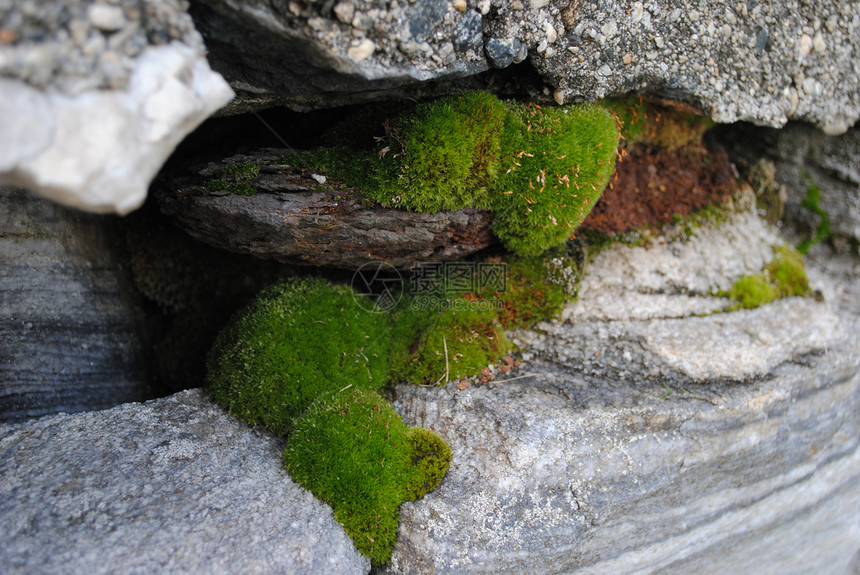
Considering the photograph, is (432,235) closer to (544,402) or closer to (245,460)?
(544,402)

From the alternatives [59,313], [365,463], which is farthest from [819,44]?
[59,313]

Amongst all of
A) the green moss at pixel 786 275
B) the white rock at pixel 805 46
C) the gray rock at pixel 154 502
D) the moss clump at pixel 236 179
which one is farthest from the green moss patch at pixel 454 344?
the white rock at pixel 805 46

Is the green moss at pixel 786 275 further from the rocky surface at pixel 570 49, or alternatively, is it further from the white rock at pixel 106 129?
the white rock at pixel 106 129

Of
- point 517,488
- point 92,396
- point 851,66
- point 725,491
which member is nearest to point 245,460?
point 92,396

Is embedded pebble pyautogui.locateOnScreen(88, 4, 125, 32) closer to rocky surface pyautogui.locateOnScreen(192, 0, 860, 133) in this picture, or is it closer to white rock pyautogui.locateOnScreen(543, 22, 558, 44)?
rocky surface pyautogui.locateOnScreen(192, 0, 860, 133)

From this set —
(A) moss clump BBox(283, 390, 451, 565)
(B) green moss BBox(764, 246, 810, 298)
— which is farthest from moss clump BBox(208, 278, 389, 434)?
(B) green moss BBox(764, 246, 810, 298)

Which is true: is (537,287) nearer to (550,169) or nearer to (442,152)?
(550,169)
